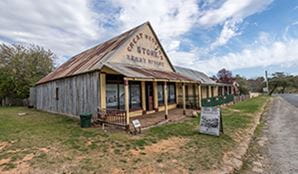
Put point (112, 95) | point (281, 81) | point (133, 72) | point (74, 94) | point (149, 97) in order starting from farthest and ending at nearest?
point (281, 81) → point (149, 97) → point (74, 94) → point (112, 95) → point (133, 72)

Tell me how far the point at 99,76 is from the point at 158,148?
5.65 meters

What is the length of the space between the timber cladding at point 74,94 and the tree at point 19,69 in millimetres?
11236

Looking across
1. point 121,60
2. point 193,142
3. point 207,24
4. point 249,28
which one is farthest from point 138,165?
point 249,28

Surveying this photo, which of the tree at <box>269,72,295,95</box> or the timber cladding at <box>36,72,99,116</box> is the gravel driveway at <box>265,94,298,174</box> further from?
the tree at <box>269,72,295,95</box>

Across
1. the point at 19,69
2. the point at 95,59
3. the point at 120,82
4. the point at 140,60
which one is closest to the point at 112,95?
the point at 120,82

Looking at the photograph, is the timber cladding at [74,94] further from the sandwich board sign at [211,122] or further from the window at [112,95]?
the sandwich board sign at [211,122]

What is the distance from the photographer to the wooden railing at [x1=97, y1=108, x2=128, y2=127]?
9.44m

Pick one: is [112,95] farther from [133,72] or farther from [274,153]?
[274,153]

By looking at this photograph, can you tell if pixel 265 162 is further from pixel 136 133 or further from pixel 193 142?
pixel 136 133

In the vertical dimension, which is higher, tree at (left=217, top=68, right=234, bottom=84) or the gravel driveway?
tree at (left=217, top=68, right=234, bottom=84)

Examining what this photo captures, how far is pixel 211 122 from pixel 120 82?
6.25 m

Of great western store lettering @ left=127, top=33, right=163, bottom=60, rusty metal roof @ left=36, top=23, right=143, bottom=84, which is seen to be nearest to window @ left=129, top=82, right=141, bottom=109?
great western store lettering @ left=127, top=33, right=163, bottom=60

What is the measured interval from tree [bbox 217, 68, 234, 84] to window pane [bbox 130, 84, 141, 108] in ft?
88.5

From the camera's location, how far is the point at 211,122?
8.55 m
